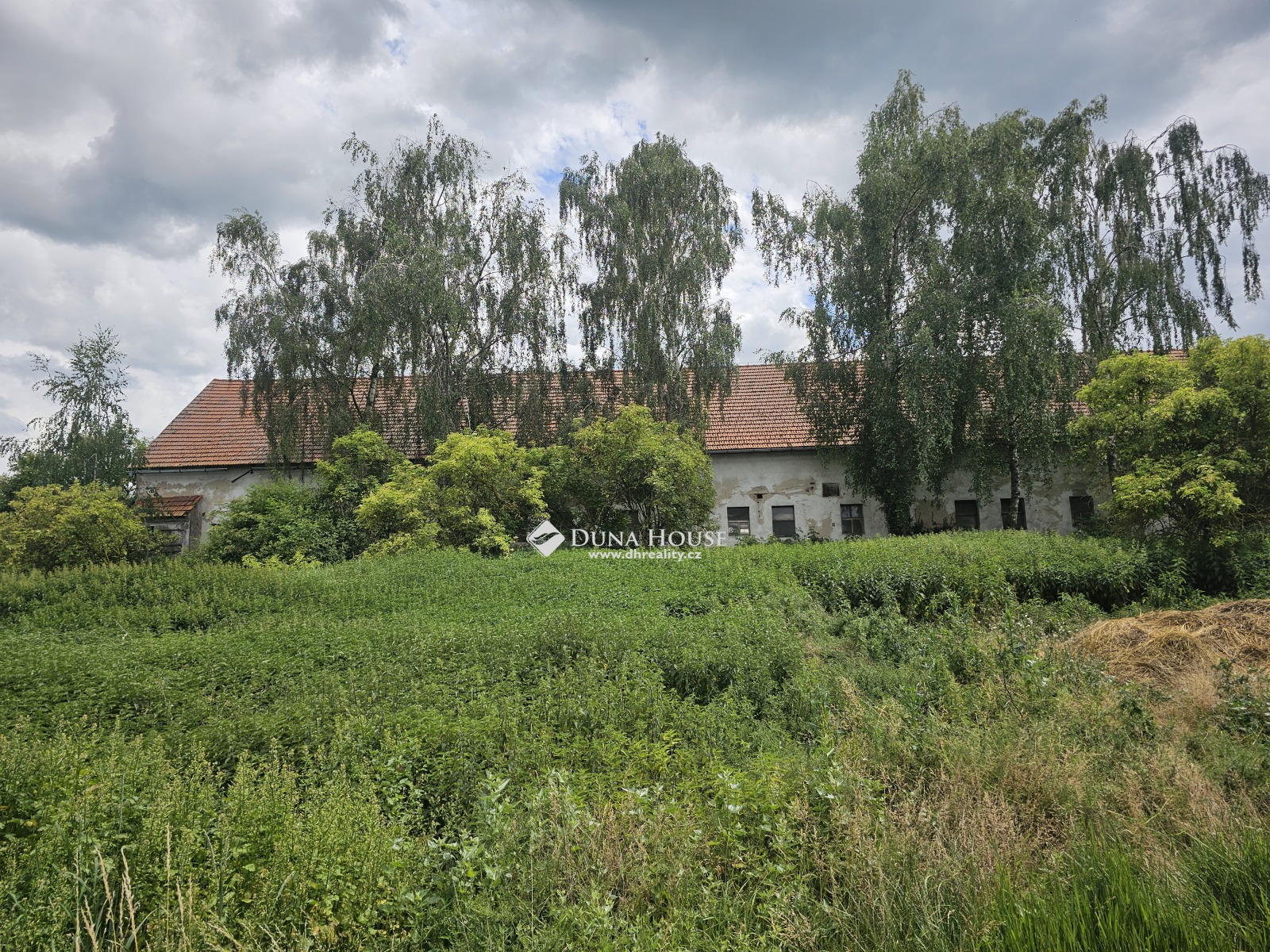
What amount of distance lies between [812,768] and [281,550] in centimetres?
1614

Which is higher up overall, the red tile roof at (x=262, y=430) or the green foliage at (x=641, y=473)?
the red tile roof at (x=262, y=430)

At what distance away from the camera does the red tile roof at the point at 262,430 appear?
21.8 meters

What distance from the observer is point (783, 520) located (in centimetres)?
2134

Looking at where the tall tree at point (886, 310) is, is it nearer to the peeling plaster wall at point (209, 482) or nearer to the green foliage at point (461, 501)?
the green foliage at point (461, 501)

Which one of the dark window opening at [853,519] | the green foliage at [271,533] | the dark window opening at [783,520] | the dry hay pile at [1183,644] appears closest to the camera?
the dry hay pile at [1183,644]

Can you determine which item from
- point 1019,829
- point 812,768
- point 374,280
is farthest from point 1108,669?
point 374,280

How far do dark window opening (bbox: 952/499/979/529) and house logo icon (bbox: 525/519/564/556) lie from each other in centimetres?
1229

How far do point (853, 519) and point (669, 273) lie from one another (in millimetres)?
9446

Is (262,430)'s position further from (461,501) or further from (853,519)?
(853,519)

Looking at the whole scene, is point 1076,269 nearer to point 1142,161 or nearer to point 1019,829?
point 1142,161

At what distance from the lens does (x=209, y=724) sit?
17.4 feet

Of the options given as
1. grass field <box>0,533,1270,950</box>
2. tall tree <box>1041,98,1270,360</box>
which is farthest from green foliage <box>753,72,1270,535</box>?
grass field <box>0,533,1270,950</box>

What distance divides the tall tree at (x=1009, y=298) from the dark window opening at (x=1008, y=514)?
7.12 feet

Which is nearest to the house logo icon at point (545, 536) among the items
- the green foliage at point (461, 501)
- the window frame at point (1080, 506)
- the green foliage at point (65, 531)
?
the green foliage at point (461, 501)
